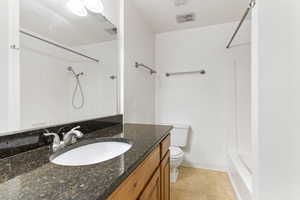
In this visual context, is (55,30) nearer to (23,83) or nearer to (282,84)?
(23,83)

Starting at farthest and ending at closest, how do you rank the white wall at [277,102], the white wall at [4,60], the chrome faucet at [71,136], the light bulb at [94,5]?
the light bulb at [94,5] < the white wall at [277,102] < the chrome faucet at [71,136] < the white wall at [4,60]

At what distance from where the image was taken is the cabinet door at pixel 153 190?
0.74 metres

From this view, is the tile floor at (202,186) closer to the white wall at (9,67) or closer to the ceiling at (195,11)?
the white wall at (9,67)

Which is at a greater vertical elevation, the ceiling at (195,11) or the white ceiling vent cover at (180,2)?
the ceiling at (195,11)

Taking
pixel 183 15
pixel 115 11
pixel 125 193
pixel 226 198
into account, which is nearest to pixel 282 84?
pixel 125 193

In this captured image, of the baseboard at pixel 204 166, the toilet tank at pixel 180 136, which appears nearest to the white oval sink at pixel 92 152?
the toilet tank at pixel 180 136

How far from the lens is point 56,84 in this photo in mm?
979

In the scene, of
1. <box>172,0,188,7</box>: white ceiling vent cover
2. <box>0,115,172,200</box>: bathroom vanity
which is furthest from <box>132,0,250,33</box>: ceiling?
<box>0,115,172,200</box>: bathroom vanity

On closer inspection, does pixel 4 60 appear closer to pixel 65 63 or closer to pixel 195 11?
pixel 65 63

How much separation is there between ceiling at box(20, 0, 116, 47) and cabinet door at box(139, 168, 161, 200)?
→ 3.60 ft

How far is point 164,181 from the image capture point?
1103mm

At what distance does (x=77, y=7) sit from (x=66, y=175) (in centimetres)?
124

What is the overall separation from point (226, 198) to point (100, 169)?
168 cm

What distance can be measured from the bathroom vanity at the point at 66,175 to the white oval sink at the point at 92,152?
0.06m
